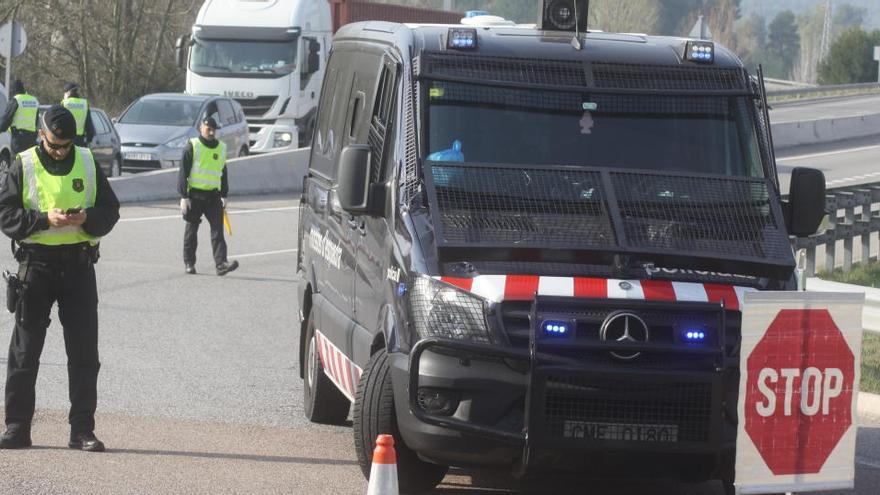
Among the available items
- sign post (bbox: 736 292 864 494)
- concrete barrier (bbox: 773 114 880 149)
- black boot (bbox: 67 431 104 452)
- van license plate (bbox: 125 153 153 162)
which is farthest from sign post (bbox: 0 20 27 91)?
sign post (bbox: 736 292 864 494)

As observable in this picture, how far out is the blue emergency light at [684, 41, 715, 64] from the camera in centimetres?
818

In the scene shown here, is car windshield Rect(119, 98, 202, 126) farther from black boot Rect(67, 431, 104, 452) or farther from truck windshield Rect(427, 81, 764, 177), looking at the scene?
truck windshield Rect(427, 81, 764, 177)

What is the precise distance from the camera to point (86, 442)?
8.40 metres

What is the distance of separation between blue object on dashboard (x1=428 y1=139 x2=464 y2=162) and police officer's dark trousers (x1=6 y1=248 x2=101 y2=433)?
2087 mm

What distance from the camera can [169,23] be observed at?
4478cm

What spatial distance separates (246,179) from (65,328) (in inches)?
782

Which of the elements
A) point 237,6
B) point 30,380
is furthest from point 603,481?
point 237,6

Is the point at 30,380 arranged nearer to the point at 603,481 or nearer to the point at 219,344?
the point at 603,481

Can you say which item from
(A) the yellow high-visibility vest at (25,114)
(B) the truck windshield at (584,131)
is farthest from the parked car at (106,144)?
(B) the truck windshield at (584,131)

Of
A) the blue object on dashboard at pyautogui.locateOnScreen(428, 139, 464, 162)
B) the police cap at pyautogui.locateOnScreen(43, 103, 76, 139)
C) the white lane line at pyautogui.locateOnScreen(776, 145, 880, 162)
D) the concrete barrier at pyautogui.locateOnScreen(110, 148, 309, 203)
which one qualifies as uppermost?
the blue object on dashboard at pyautogui.locateOnScreen(428, 139, 464, 162)

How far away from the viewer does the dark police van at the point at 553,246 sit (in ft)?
22.4

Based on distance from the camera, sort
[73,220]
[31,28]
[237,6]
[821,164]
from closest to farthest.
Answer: [73,220] → [237,6] → [821,164] → [31,28]

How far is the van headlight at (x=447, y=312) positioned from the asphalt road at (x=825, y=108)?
35474 mm

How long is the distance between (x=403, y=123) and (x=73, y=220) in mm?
1865
